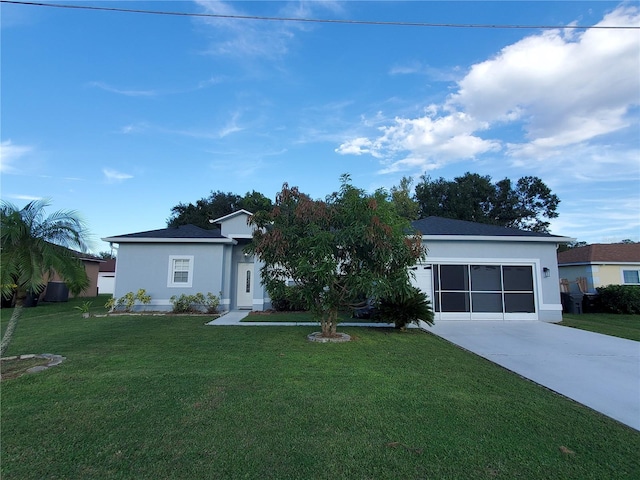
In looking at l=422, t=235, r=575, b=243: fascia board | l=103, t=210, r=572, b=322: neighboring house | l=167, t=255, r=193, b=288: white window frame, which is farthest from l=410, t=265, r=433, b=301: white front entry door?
l=167, t=255, r=193, b=288: white window frame

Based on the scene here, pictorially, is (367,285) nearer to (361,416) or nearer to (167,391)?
(361,416)

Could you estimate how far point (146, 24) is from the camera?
29.5ft

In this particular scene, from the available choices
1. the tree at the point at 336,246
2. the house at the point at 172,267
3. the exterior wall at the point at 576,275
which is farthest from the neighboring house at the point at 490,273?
the exterior wall at the point at 576,275

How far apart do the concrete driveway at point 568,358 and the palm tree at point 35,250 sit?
322 inches

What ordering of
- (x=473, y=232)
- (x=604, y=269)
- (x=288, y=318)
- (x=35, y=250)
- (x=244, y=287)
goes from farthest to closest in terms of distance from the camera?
(x=604, y=269), (x=244, y=287), (x=473, y=232), (x=288, y=318), (x=35, y=250)

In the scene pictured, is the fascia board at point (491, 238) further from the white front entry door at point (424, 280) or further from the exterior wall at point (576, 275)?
the exterior wall at point (576, 275)

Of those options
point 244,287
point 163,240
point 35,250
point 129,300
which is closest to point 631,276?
point 244,287

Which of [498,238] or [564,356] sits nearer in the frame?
[564,356]

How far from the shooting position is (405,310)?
9.66 m

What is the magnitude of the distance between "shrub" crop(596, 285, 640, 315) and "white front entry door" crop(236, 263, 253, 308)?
16.9 meters

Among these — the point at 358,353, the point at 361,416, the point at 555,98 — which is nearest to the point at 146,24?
the point at 358,353

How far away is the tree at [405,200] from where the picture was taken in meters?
31.5

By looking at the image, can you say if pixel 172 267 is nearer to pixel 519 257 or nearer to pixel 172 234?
pixel 172 234

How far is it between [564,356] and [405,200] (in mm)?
25756
